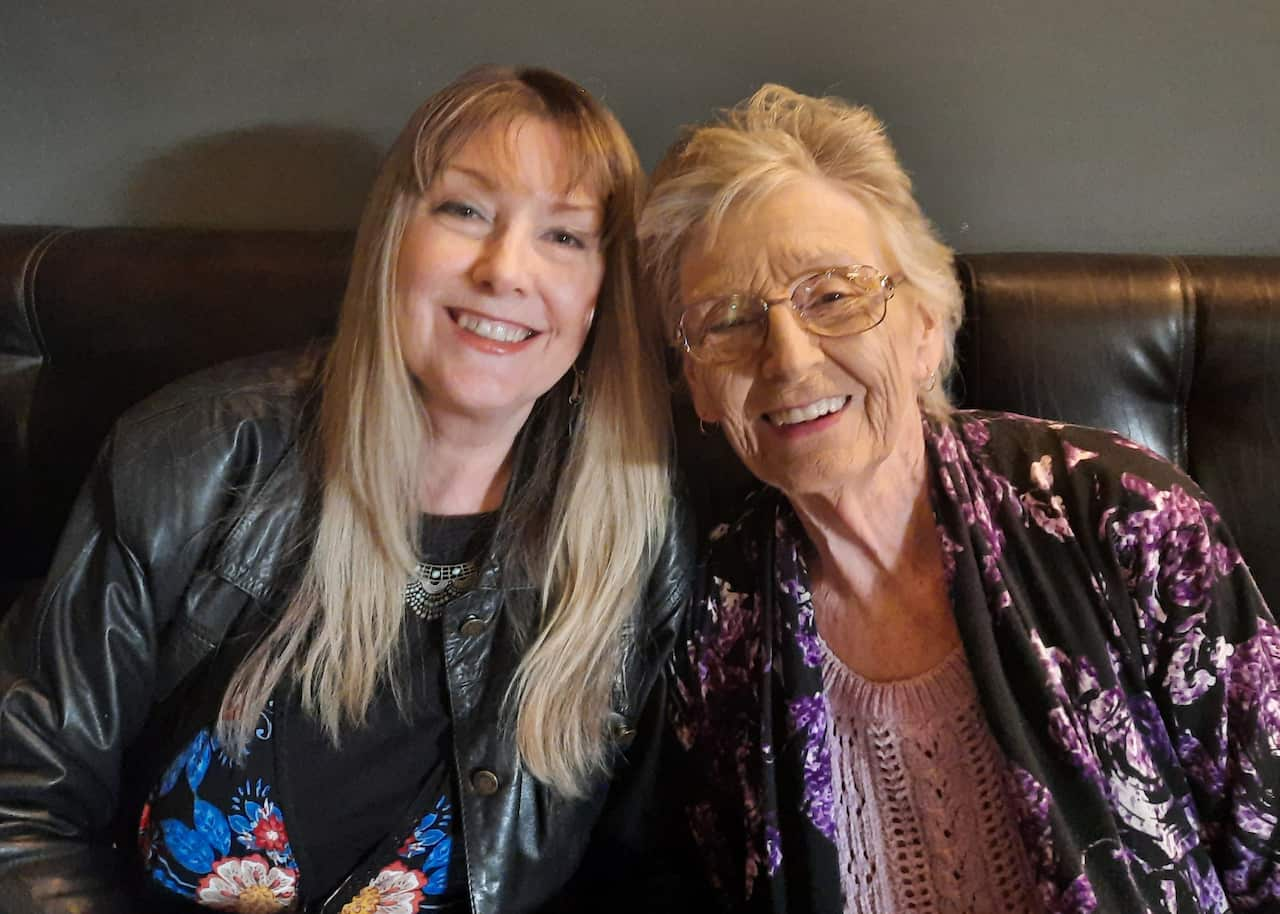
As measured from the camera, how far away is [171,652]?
1.10m

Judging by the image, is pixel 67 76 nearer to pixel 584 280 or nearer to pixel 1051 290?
pixel 584 280

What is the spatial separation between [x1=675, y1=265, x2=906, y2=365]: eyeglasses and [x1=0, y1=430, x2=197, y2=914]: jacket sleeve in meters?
0.76

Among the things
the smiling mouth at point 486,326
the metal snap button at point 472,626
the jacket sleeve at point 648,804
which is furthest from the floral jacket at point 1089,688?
the smiling mouth at point 486,326

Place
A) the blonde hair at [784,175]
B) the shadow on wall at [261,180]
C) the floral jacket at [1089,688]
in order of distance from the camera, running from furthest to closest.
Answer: the shadow on wall at [261,180]
the blonde hair at [784,175]
the floral jacket at [1089,688]

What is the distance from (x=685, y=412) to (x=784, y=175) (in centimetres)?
47

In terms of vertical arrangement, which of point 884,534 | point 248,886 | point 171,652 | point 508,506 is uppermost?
point 884,534

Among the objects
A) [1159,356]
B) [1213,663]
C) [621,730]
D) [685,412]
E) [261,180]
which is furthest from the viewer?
[261,180]

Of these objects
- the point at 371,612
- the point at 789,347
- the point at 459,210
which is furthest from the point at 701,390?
the point at 371,612

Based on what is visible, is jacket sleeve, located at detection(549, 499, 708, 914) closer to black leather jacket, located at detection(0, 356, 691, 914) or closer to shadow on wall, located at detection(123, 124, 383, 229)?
black leather jacket, located at detection(0, 356, 691, 914)

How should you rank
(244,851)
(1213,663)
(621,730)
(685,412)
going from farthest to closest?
(685,412) → (621,730) → (244,851) → (1213,663)

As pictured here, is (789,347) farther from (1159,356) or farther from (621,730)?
(1159,356)

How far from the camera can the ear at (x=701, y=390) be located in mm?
1136

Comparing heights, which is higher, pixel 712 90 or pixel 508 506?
pixel 712 90

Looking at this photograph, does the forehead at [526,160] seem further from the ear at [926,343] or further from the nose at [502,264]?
the ear at [926,343]
